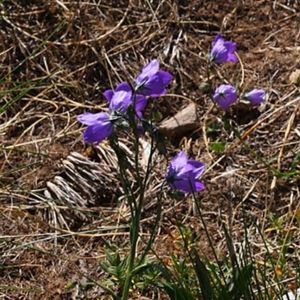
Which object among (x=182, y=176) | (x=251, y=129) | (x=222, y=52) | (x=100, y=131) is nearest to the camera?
(x=100, y=131)

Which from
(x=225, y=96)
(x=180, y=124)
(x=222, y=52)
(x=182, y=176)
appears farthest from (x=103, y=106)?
(x=182, y=176)

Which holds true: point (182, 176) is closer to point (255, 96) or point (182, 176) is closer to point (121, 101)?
point (121, 101)

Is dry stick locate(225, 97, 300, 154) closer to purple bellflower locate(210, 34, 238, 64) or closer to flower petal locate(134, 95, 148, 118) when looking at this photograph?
purple bellflower locate(210, 34, 238, 64)

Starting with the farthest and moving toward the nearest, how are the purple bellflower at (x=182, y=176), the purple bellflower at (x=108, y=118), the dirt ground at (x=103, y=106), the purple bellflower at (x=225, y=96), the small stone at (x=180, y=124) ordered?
the small stone at (x=180, y=124), the purple bellflower at (x=225, y=96), the dirt ground at (x=103, y=106), the purple bellflower at (x=182, y=176), the purple bellflower at (x=108, y=118)

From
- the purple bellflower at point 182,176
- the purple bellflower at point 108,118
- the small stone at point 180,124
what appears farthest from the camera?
the small stone at point 180,124

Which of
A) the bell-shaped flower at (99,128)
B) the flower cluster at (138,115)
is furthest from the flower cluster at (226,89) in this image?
the bell-shaped flower at (99,128)

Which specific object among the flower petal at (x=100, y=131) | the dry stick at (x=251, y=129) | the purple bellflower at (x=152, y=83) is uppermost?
the purple bellflower at (x=152, y=83)

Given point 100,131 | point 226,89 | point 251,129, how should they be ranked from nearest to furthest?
1. point 100,131
2. point 226,89
3. point 251,129

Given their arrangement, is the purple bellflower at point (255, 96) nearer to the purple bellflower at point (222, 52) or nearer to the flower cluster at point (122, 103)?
the purple bellflower at point (222, 52)

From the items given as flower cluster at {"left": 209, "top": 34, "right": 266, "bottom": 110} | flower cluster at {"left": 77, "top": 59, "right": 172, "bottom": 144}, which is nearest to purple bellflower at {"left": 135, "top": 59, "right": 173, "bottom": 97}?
flower cluster at {"left": 77, "top": 59, "right": 172, "bottom": 144}
